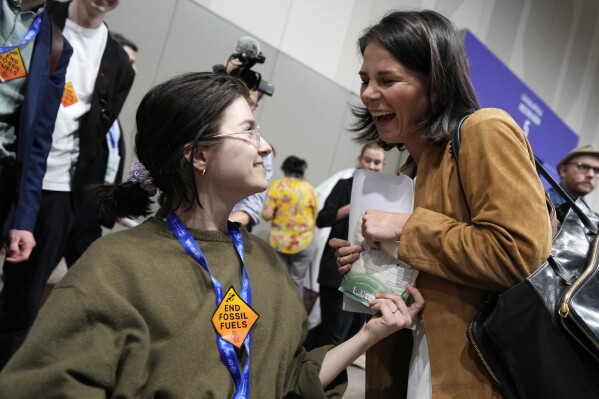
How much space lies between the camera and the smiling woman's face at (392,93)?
48.2 inches

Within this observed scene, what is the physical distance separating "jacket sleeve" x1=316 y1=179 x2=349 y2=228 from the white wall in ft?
4.80

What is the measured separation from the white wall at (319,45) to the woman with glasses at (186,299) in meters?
2.61

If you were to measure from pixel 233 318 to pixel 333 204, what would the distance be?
2.42 metres

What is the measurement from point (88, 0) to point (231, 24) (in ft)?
7.84

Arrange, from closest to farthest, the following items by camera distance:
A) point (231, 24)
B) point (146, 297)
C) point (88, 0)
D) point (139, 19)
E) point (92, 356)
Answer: point (92, 356)
point (146, 297)
point (88, 0)
point (139, 19)
point (231, 24)

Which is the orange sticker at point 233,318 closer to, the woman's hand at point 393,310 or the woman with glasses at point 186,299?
the woman with glasses at point 186,299

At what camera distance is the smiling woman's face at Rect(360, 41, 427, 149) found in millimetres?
1224

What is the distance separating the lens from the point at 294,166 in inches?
180

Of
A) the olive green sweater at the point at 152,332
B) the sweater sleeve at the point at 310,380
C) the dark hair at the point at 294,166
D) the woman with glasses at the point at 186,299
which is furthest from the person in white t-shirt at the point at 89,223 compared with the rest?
the dark hair at the point at 294,166

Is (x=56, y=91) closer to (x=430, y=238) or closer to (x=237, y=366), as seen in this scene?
(x=237, y=366)

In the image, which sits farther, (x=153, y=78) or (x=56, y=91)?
(x=153, y=78)

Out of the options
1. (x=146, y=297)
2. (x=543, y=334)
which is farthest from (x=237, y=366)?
(x=543, y=334)

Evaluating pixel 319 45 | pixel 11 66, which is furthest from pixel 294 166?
pixel 11 66

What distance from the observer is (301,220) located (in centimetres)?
432
